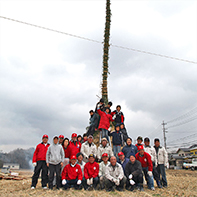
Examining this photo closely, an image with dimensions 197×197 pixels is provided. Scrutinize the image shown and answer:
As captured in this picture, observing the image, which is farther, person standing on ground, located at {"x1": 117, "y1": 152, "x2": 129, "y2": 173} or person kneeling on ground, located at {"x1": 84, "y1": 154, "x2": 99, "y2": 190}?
person standing on ground, located at {"x1": 117, "y1": 152, "x2": 129, "y2": 173}

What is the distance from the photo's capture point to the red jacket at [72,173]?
22.6 ft

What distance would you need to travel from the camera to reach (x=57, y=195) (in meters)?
5.83


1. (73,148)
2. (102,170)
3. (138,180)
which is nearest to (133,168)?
(138,180)

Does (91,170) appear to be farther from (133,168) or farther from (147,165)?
(147,165)

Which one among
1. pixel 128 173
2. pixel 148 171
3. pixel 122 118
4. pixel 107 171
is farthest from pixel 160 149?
pixel 122 118

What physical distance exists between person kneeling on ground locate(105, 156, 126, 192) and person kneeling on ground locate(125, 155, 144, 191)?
0.90 feet

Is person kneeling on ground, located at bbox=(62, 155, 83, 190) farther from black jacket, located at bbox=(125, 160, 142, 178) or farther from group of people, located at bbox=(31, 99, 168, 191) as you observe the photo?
black jacket, located at bbox=(125, 160, 142, 178)

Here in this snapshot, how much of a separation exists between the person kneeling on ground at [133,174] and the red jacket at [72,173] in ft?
5.70

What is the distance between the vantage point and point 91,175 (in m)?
6.98

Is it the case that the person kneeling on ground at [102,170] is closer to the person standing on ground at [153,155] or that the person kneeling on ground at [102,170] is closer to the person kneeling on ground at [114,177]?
the person kneeling on ground at [114,177]

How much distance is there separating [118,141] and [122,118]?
2.09 metres

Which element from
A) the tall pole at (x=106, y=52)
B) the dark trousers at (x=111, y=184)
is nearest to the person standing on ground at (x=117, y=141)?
the dark trousers at (x=111, y=184)

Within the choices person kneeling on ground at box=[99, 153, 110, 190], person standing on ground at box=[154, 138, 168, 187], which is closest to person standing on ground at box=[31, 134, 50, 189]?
person kneeling on ground at box=[99, 153, 110, 190]

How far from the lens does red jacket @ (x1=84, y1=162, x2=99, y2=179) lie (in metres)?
6.94
